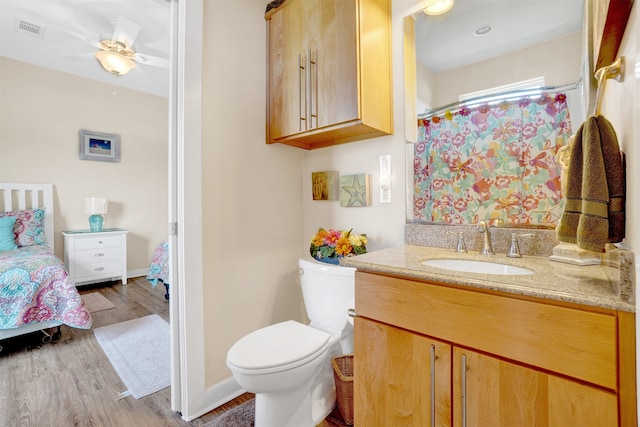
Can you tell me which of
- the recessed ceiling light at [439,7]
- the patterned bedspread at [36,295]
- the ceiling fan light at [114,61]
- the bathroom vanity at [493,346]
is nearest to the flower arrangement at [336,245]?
the bathroom vanity at [493,346]

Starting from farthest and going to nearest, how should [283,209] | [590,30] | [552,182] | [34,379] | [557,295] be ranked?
1. [283,209]
2. [34,379]
3. [552,182]
4. [590,30]
5. [557,295]

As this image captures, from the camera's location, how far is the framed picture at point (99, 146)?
3.78 meters

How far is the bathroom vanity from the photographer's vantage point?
0.66 metres

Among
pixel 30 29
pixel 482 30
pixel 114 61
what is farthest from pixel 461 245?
pixel 30 29

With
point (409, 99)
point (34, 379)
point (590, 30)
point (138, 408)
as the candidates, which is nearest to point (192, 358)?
point (138, 408)

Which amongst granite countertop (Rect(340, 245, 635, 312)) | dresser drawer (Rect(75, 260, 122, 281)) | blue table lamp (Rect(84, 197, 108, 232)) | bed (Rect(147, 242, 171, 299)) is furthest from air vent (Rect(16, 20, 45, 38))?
granite countertop (Rect(340, 245, 635, 312))

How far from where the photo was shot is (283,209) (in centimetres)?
195

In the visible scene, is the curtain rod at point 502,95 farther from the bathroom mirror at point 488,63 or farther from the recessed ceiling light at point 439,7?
the recessed ceiling light at point 439,7

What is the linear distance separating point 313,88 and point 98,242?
3623 mm

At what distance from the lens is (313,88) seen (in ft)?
5.13

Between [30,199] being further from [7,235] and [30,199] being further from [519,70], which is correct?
[519,70]

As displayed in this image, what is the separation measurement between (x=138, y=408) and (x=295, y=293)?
104 centimetres

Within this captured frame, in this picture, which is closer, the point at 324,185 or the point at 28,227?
the point at 324,185

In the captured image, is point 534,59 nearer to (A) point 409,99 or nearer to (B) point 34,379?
(A) point 409,99
